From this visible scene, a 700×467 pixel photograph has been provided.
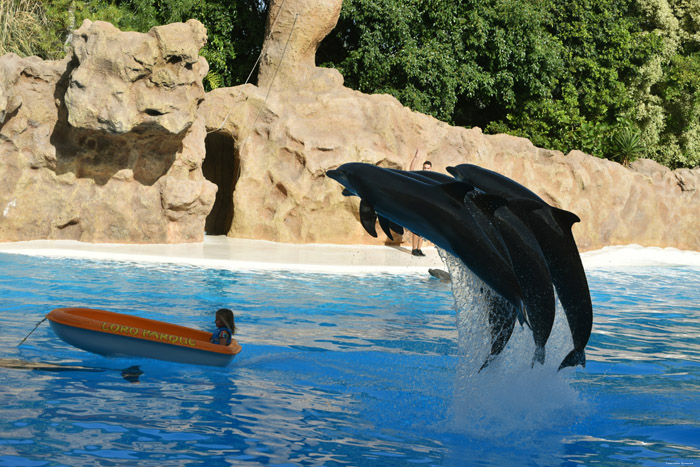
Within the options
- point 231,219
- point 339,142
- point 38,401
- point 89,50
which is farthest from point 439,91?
point 38,401

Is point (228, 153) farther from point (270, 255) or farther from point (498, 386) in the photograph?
point (498, 386)

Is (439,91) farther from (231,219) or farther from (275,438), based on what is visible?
(275,438)

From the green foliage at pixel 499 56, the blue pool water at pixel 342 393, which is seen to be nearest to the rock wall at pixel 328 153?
the green foliage at pixel 499 56

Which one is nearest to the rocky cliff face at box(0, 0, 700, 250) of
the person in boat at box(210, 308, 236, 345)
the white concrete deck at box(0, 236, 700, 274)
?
the white concrete deck at box(0, 236, 700, 274)

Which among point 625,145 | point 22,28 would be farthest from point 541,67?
point 22,28

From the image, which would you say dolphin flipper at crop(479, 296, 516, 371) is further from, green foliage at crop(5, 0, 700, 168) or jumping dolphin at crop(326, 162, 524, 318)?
green foliage at crop(5, 0, 700, 168)

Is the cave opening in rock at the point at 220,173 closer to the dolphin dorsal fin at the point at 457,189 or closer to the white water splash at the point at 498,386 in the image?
the white water splash at the point at 498,386

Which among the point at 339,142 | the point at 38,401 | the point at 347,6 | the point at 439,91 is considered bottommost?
the point at 38,401

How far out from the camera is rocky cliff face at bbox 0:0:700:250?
13.2 m

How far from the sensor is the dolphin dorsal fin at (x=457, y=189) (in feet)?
14.3

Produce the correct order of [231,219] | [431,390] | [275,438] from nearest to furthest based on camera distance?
1. [275,438]
2. [431,390]
3. [231,219]

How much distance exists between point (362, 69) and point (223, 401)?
16.2 meters

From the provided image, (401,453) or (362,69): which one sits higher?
(362,69)

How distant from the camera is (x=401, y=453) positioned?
443 cm
